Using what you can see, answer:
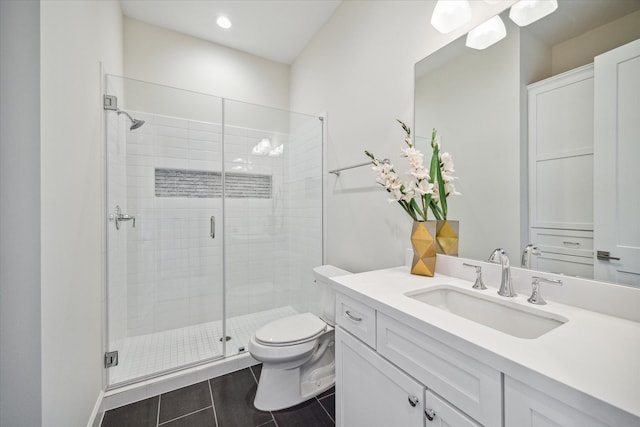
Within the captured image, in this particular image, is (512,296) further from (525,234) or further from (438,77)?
(438,77)

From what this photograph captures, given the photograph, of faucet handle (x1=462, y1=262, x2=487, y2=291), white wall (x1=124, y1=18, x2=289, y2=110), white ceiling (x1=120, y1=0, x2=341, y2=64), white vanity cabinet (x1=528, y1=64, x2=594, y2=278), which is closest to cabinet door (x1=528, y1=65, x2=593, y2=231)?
white vanity cabinet (x1=528, y1=64, x2=594, y2=278)

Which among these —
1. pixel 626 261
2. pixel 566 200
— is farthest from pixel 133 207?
pixel 626 261

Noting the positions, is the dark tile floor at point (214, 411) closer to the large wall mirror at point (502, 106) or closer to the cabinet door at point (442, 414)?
the cabinet door at point (442, 414)

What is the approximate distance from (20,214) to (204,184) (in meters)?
1.67

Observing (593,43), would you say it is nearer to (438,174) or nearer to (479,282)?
(438,174)

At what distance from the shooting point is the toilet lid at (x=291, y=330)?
4.83ft

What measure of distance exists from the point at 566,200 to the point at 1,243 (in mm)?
1747

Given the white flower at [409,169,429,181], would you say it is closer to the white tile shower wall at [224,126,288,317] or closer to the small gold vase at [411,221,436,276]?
the small gold vase at [411,221,436,276]

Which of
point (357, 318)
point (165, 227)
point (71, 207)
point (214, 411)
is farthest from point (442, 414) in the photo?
point (165, 227)

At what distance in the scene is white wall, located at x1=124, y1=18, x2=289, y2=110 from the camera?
2.31 meters

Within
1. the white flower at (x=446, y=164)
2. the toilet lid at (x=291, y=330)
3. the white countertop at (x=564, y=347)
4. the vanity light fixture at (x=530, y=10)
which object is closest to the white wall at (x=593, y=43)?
the vanity light fixture at (x=530, y=10)

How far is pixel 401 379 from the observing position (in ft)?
2.73

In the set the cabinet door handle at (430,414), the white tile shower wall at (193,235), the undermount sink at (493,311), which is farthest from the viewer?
the white tile shower wall at (193,235)

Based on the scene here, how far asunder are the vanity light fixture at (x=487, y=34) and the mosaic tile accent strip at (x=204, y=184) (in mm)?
1949
